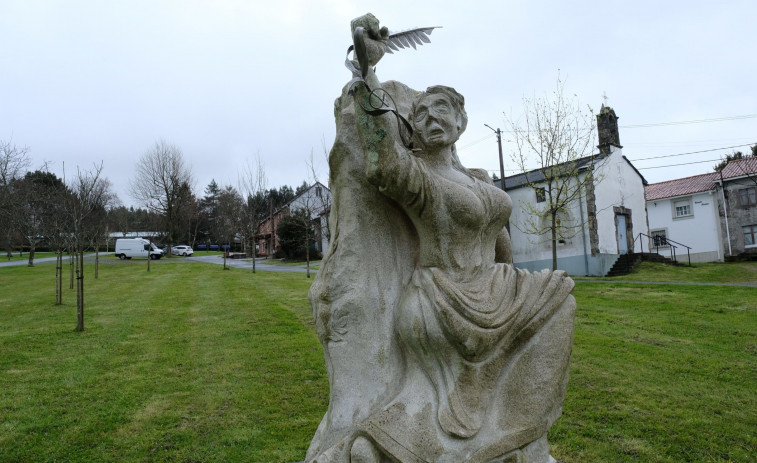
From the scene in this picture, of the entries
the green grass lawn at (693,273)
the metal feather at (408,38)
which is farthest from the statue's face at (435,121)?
the green grass lawn at (693,273)

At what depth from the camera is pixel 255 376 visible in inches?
294

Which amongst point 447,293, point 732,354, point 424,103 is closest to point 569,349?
point 447,293

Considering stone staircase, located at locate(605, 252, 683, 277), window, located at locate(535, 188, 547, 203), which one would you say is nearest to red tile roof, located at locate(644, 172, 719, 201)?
stone staircase, located at locate(605, 252, 683, 277)

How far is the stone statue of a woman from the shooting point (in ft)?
8.09

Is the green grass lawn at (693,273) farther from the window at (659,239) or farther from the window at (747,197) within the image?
the window at (747,197)

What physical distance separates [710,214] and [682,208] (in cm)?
184

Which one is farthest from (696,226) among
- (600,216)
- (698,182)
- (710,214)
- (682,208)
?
(600,216)

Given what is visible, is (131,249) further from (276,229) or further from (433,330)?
(433,330)

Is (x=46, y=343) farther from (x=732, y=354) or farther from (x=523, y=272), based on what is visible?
(x=732, y=354)

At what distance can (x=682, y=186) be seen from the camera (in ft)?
112

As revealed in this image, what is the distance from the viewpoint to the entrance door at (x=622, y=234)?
26422mm

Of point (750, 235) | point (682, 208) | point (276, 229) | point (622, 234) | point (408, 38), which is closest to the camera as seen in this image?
point (408, 38)

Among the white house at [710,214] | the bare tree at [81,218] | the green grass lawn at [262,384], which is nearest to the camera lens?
the green grass lawn at [262,384]

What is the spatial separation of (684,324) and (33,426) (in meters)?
11.0
